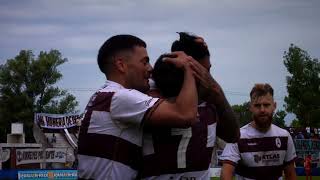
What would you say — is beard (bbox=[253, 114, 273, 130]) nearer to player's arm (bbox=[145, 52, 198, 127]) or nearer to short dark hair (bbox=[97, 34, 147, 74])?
short dark hair (bbox=[97, 34, 147, 74])

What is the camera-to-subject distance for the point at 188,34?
3.71m

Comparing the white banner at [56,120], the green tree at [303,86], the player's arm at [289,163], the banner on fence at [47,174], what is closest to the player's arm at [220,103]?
the player's arm at [289,163]

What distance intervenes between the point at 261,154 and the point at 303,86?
3941 cm

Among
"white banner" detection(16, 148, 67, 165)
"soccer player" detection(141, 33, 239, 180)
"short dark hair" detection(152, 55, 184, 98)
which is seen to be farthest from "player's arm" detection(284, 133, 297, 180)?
"white banner" detection(16, 148, 67, 165)

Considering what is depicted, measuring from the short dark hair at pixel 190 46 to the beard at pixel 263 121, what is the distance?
7.78 feet

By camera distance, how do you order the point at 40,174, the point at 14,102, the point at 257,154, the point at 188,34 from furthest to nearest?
the point at 14,102, the point at 40,174, the point at 257,154, the point at 188,34

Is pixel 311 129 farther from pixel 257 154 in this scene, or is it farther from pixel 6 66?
pixel 257 154

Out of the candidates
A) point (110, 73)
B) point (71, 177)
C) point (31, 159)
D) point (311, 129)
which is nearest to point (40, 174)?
point (71, 177)

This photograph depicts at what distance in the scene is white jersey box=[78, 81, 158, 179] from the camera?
3.48 meters

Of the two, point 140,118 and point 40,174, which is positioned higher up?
point 140,118

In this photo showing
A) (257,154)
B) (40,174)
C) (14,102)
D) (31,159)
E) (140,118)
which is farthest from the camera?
(14,102)

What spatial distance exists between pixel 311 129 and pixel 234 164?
122 ft

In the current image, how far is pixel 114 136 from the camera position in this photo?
3.53 metres

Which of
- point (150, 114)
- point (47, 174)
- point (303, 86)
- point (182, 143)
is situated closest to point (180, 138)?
point (182, 143)
